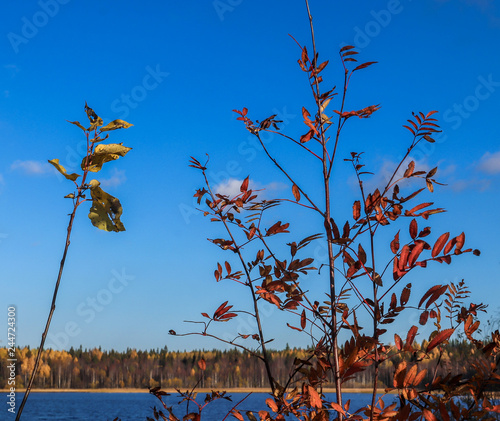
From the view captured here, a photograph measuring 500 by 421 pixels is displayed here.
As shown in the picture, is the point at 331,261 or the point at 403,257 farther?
the point at 331,261

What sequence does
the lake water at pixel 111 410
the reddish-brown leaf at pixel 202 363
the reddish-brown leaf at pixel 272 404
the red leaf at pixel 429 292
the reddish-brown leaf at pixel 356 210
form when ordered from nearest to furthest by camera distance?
1. the red leaf at pixel 429 292
2. the reddish-brown leaf at pixel 272 404
3. the reddish-brown leaf at pixel 356 210
4. the reddish-brown leaf at pixel 202 363
5. the lake water at pixel 111 410

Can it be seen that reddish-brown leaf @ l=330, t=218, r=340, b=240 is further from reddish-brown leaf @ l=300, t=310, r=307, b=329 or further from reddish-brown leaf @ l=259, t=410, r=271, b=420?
reddish-brown leaf @ l=259, t=410, r=271, b=420

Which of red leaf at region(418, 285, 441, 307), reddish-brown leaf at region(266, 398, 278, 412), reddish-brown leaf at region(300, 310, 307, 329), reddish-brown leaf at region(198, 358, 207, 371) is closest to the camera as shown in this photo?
red leaf at region(418, 285, 441, 307)

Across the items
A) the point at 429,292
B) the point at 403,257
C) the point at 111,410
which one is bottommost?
the point at 111,410

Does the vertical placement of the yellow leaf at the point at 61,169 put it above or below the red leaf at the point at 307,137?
below

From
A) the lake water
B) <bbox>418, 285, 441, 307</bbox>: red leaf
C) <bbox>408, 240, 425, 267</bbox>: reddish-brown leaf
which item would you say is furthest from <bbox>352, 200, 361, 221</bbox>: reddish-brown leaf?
the lake water

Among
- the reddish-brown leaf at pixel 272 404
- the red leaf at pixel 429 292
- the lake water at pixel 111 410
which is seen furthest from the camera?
the lake water at pixel 111 410

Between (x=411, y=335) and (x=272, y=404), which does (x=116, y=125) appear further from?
(x=411, y=335)

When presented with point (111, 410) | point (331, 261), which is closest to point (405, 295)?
Result: point (331, 261)

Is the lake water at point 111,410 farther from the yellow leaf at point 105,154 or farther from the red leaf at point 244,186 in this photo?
the yellow leaf at point 105,154

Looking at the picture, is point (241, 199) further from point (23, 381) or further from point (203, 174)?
point (23, 381)

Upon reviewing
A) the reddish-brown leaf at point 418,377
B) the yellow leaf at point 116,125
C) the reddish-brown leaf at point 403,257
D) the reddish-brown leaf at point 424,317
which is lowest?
the reddish-brown leaf at point 418,377

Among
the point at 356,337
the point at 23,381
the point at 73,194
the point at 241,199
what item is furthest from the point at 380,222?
the point at 23,381

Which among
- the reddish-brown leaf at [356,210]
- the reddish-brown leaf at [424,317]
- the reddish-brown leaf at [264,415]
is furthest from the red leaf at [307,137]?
the reddish-brown leaf at [264,415]
